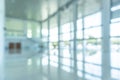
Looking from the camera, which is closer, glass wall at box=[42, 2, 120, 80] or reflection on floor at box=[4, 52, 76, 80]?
reflection on floor at box=[4, 52, 76, 80]

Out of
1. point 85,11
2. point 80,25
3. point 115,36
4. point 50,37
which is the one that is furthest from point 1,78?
point 50,37

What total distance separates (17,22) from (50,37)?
789 centimetres

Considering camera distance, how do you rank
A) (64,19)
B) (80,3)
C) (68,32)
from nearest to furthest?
1. (80,3)
2. (68,32)
3. (64,19)

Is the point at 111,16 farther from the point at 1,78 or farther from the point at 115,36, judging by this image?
the point at 1,78

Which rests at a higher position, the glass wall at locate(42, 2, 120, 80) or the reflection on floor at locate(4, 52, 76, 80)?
the glass wall at locate(42, 2, 120, 80)

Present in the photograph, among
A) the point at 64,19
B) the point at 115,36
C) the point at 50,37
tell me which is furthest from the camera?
the point at 50,37

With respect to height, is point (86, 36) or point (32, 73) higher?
point (86, 36)

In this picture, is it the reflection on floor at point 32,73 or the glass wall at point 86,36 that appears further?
the glass wall at point 86,36

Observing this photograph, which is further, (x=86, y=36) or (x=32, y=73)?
(x=86, y=36)

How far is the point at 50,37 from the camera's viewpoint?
30.6 meters

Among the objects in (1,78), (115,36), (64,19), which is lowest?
(1,78)

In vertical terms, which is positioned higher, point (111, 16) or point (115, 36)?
point (111, 16)

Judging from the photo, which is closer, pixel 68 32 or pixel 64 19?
pixel 68 32

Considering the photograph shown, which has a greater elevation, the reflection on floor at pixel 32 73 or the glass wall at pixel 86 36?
the glass wall at pixel 86 36
